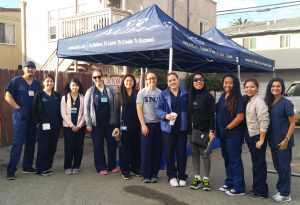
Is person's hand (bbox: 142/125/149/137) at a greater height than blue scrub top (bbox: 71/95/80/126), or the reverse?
blue scrub top (bbox: 71/95/80/126)

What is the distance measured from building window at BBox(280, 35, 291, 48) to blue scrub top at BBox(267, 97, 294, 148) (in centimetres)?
2374

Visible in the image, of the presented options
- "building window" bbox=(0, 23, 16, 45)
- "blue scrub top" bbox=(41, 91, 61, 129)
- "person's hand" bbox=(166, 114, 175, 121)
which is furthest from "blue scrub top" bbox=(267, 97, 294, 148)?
"building window" bbox=(0, 23, 16, 45)

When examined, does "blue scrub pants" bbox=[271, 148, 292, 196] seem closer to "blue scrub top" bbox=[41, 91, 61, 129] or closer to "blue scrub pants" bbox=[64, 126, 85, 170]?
"blue scrub pants" bbox=[64, 126, 85, 170]

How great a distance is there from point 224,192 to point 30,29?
1582cm

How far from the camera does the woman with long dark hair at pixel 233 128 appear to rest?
5.15 metres

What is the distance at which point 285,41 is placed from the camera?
26703 millimetres

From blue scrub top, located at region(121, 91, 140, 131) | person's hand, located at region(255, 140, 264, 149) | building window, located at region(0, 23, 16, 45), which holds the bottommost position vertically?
person's hand, located at region(255, 140, 264, 149)

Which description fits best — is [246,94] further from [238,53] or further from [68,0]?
[68,0]

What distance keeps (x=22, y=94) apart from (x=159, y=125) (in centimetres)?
253

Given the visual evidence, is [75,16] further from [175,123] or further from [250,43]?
[250,43]

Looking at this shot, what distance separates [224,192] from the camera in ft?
17.6

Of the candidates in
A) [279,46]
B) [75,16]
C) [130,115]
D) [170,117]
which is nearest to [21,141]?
[130,115]

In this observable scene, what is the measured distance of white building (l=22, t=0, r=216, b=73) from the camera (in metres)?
14.2

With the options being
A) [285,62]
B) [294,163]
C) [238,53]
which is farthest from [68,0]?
[285,62]
